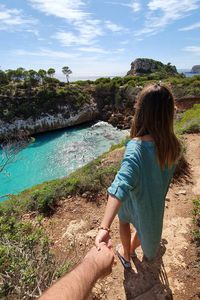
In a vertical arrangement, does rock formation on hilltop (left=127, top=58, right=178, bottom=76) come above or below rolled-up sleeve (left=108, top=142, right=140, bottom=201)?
above

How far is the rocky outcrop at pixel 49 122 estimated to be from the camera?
2939 cm

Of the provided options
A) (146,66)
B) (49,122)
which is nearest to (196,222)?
(49,122)

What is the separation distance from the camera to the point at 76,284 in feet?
3.51

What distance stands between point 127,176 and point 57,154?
22.1 metres

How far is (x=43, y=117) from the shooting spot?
31.3 metres

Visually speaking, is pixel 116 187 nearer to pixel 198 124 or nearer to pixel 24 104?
pixel 198 124

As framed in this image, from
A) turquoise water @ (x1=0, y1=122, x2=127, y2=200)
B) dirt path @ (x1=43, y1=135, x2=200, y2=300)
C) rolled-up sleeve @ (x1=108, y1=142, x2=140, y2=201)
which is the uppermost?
rolled-up sleeve @ (x1=108, y1=142, x2=140, y2=201)

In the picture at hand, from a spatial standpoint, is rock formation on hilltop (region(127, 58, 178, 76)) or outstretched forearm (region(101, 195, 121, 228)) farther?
rock formation on hilltop (region(127, 58, 178, 76))

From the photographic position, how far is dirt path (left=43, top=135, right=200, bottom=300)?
9.04ft

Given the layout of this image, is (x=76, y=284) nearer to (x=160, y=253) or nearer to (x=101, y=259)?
(x=101, y=259)

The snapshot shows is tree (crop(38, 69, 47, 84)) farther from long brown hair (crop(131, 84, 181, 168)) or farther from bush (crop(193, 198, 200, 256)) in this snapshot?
long brown hair (crop(131, 84, 181, 168))

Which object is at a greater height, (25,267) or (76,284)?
(76,284)

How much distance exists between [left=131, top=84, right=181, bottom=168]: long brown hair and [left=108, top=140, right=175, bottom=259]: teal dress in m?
0.07

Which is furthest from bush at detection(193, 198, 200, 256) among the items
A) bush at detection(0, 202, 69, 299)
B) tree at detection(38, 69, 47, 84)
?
tree at detection(38, 69, 47, 84)
